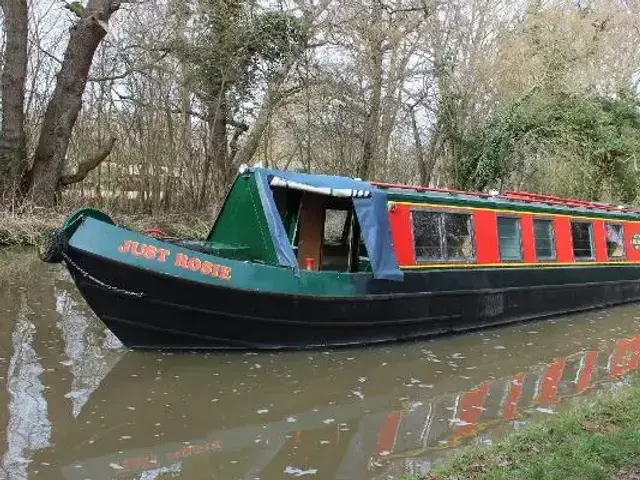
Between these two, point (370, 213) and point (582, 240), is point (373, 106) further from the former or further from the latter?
point (370, 213)

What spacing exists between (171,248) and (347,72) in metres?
12.3

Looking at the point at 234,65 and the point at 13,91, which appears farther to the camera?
the point at 234,65

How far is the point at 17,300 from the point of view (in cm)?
880

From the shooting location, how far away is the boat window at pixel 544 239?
9.63 m

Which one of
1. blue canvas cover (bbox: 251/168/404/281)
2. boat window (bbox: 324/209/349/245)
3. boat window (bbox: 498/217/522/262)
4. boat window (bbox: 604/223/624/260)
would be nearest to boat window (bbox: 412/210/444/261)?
blue canvas cover (bbox: 251/168/404/281)

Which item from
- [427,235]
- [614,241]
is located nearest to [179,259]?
[427,235]

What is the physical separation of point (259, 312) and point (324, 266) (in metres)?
1.74

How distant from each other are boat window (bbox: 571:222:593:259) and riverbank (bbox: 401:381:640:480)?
557 centimetres

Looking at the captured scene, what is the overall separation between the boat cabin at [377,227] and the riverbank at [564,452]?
2803mm

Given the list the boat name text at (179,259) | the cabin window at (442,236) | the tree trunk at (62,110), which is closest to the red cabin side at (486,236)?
the cabin window at (442,236)

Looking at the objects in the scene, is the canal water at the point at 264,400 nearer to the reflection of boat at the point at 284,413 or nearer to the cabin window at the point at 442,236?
the reflection of boat at the point at 284,413

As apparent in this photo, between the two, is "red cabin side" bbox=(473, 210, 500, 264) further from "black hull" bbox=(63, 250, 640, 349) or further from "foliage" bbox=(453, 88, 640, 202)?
"foliage" bbox=(453, 88, 640, 202)

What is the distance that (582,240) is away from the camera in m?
10.6

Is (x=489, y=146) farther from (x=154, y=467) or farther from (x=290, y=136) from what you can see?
(x=154, y=467)
